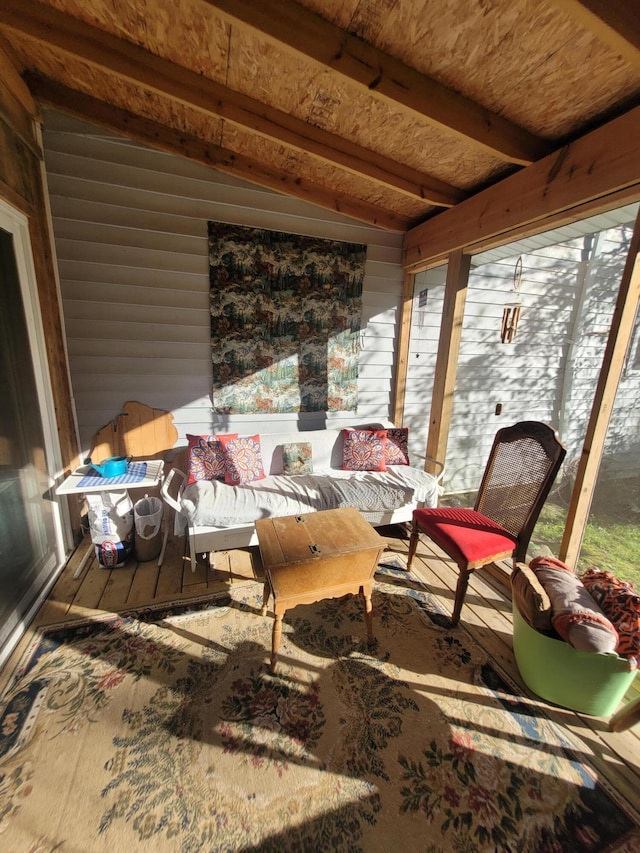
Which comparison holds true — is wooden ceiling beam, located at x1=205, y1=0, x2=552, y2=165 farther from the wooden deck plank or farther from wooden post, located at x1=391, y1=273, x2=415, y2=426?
the wooden deck plank

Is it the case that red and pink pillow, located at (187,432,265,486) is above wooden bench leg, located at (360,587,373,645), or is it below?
above

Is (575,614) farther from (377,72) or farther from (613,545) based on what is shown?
(377,72)

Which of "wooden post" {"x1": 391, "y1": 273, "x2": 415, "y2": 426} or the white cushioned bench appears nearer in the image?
the white cushioned bench

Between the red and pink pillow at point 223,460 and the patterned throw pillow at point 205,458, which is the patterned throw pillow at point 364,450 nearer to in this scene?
the red and pink pillow at point 223,460

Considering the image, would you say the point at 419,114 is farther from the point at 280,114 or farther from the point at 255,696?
the point at 255,696

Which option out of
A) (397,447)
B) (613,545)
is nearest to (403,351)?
(397,447)

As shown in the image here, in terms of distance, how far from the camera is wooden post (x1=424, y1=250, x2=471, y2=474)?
2.82 m

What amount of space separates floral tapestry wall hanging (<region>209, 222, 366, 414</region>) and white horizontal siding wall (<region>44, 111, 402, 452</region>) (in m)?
0.11

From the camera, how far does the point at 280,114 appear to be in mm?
2172

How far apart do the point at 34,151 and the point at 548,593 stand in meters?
4.01

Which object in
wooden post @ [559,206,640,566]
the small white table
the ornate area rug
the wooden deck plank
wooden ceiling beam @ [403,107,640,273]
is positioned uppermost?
wooden ceiling beam @ [403,107,640,273]

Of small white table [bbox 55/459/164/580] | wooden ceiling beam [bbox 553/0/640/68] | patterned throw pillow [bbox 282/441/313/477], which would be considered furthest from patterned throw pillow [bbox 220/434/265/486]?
wooden ceiling beam [bbox 553/0/640/68]

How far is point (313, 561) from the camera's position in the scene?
1699 mm

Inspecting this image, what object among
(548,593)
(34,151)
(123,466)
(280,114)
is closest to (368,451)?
(548,593)
